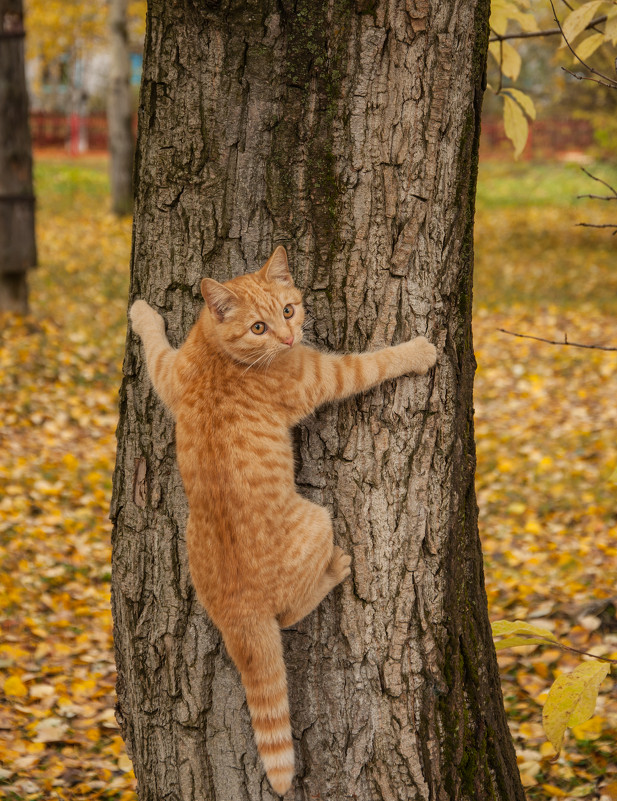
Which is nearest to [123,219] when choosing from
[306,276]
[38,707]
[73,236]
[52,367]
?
[73,236]

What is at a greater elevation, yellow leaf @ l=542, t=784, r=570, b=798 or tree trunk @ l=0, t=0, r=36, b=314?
tree trunk @ l=0, t=0, r=36, b=314

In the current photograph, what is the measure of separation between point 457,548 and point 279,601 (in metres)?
0.66

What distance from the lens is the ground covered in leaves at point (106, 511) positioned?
146 inches

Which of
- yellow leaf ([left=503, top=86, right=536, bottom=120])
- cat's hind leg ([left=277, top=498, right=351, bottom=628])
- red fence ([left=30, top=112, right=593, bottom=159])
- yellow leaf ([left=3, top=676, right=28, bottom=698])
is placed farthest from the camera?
red fence ([left=30, top=112, right=593, bottom=159])

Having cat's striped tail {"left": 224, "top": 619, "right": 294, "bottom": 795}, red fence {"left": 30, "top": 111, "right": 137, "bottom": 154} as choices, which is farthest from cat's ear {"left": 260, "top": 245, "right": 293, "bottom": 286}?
red fence {"left": 30, "top": 111, "right": 137, "bottom": 154}

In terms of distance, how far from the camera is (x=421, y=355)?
2428mm

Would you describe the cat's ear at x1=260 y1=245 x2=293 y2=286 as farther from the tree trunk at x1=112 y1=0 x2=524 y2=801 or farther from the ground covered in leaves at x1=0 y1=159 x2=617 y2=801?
the ground covered in leaves at x1=0 y1=159 x2=617 y2=801

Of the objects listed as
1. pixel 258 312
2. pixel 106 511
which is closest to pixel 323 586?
pixel 258 312

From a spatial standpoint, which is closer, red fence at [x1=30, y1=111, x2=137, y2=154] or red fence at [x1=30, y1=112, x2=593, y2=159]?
red fence at [x1=30, y1=112, x2=593, y2=159]

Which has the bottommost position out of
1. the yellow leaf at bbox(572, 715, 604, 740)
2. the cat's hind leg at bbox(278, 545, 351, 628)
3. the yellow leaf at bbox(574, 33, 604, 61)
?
the yellow leaf at bbox(572, 715, 604, 740)

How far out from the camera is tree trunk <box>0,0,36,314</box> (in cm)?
820

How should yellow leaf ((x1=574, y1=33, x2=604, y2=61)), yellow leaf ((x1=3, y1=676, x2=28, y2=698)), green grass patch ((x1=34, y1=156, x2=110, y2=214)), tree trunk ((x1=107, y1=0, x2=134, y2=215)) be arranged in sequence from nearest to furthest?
yellow leaf ((x1=574, y1=33, x2=604, y2=61)), yellow leaf ((x1=3, y1=676, x2=28, y2=698)), tree trunk ((x1=107, y1=0, x2=134, y2=215)), green grass patch ((x1=34, y1=156, x2=110, y2=214))

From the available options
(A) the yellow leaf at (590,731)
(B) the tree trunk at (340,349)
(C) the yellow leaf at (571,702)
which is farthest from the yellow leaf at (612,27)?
(A) the yellow leaf at (590,731)

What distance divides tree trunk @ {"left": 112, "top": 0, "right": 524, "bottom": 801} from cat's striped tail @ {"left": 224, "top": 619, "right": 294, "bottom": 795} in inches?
4.0
